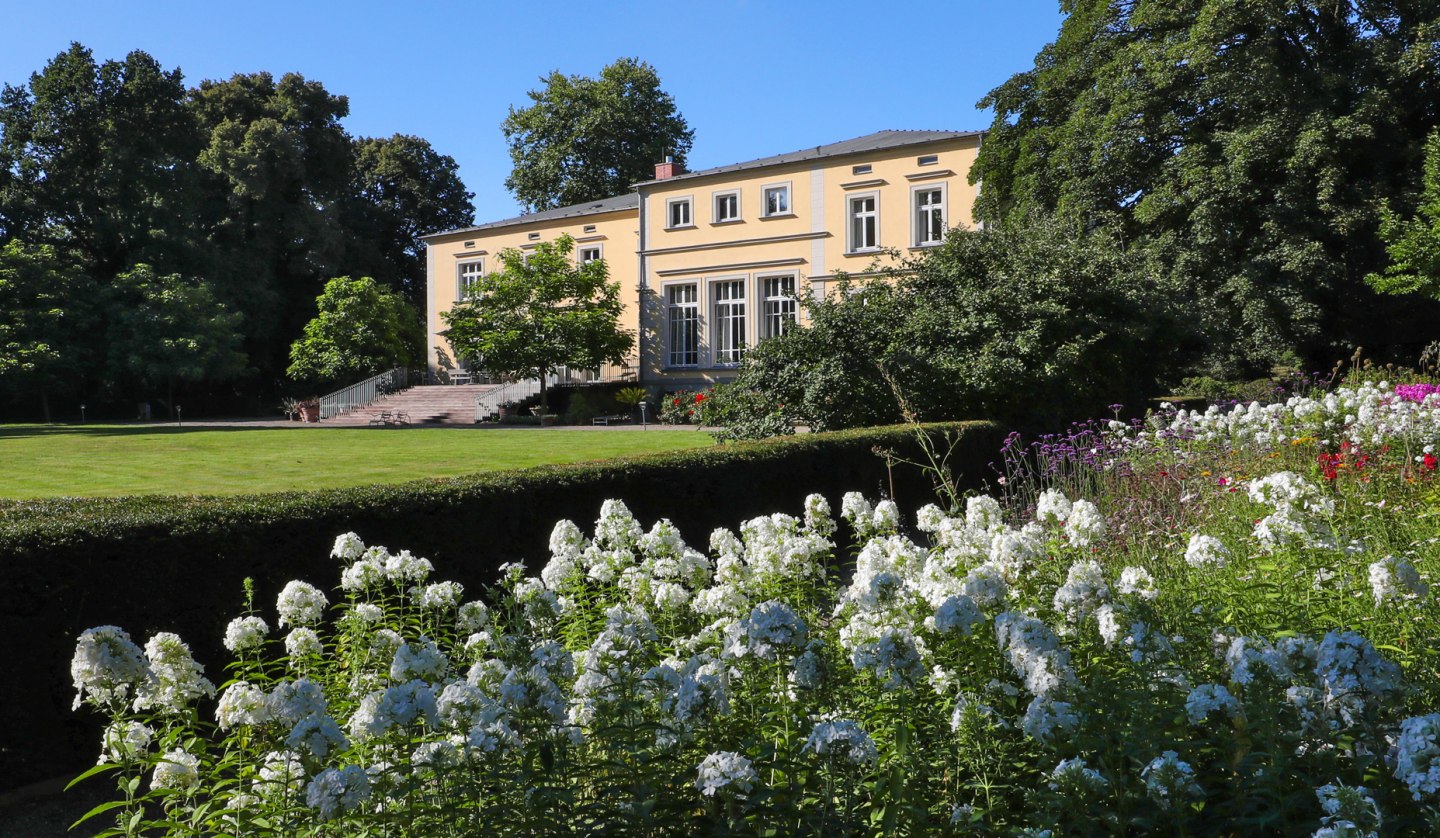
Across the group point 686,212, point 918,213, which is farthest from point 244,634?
point 686,212

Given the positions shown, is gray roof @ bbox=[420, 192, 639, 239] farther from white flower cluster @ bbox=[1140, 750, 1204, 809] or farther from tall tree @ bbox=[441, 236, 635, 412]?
white flower cluster @ bbox=[1140, 750, 1204, 809]

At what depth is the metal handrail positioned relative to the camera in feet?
114

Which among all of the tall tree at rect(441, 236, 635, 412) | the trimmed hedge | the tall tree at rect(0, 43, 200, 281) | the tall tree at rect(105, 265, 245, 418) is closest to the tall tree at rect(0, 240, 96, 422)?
the tall tree at rect(105, 265, 245, 418)

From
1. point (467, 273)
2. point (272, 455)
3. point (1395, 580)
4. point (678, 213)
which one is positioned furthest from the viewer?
point (467, 273)

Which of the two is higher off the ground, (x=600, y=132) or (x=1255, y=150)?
(x=600, y=132)

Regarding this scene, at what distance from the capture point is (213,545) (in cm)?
488

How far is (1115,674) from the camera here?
2.99 m

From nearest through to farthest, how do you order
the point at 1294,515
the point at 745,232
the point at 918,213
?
the point at 1294,515 < the point at 918,213 < the point at 745,232

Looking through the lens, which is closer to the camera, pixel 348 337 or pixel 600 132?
pixel 348 337

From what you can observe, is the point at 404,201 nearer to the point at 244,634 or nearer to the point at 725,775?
the point at 244,634

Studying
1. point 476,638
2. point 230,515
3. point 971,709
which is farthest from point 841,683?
point 230,515

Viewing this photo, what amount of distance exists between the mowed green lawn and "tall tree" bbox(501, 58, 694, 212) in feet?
75.6

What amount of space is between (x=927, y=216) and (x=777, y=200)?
4.88m

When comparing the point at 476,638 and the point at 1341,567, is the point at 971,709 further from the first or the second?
the point at 1341,567
